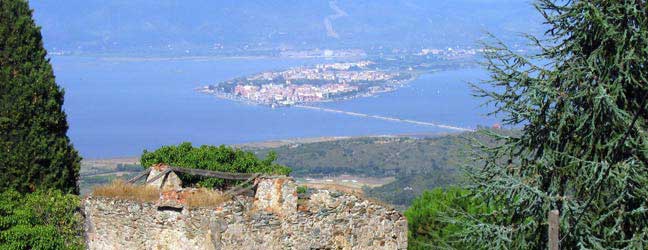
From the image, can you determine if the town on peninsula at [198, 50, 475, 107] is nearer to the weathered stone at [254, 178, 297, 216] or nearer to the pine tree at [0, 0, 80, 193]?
the pine tree at [0, 0, 80, 193]

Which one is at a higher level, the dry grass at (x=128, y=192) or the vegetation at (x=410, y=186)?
the dry grass at (x=128, y=192)

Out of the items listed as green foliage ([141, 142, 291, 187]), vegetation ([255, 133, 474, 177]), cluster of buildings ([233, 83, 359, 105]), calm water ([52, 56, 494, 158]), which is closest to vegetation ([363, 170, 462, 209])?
vegetation ([255, 133, 474, 177])

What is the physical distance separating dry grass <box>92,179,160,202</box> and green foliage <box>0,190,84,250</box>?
60.1 inches

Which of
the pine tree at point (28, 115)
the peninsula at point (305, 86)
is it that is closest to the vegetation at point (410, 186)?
the pine tree at point (28, 115)

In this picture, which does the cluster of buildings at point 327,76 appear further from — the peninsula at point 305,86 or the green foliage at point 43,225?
the green foliage at point 43,225

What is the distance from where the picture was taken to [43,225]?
11.9m

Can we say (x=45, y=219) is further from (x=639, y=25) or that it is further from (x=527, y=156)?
(x=639, y=25)

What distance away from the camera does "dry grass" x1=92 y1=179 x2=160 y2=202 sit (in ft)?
31.7

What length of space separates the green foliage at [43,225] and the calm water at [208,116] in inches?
2879

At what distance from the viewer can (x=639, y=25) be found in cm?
904

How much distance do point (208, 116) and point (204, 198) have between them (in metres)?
123

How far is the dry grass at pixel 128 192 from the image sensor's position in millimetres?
9648

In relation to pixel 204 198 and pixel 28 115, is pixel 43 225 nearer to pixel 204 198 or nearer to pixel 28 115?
pixel 28 115

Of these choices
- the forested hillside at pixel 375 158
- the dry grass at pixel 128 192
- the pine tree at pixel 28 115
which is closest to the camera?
the dry grass at pixel 128 192
